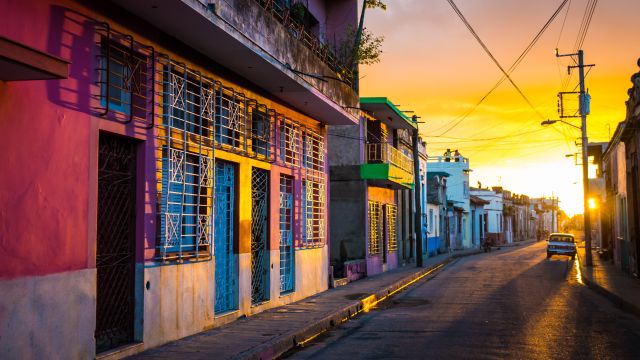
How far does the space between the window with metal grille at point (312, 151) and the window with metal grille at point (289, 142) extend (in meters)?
0.55

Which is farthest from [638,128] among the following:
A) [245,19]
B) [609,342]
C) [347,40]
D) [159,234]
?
[159,234]

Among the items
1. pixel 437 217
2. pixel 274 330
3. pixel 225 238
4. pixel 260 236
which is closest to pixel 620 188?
pixel 260 236

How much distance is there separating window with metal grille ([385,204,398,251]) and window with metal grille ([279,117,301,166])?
535 inches

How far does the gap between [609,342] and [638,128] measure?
11.2 metres

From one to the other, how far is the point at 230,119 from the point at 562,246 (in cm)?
3303

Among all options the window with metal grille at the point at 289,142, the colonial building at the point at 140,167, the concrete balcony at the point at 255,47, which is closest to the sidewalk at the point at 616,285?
the colonial building at the point at 140,167

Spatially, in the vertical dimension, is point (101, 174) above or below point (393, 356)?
above

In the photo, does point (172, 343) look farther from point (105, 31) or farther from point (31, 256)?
point (105, 31)

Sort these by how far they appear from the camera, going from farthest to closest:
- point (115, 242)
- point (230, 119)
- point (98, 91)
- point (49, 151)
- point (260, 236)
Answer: point (260, 236) < point (230, 119) < point (115, 242) < point (98, 91) < point (49, 151)

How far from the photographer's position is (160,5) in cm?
871

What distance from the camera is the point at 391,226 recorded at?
30250 millimetres

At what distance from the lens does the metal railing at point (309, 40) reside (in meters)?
14.2

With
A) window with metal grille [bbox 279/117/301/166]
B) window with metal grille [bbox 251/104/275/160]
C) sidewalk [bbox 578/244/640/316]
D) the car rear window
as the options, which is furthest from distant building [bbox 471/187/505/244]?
window with metal grille [bbox 251/104/275/160]

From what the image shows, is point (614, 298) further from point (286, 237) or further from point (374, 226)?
point (374, 226)
